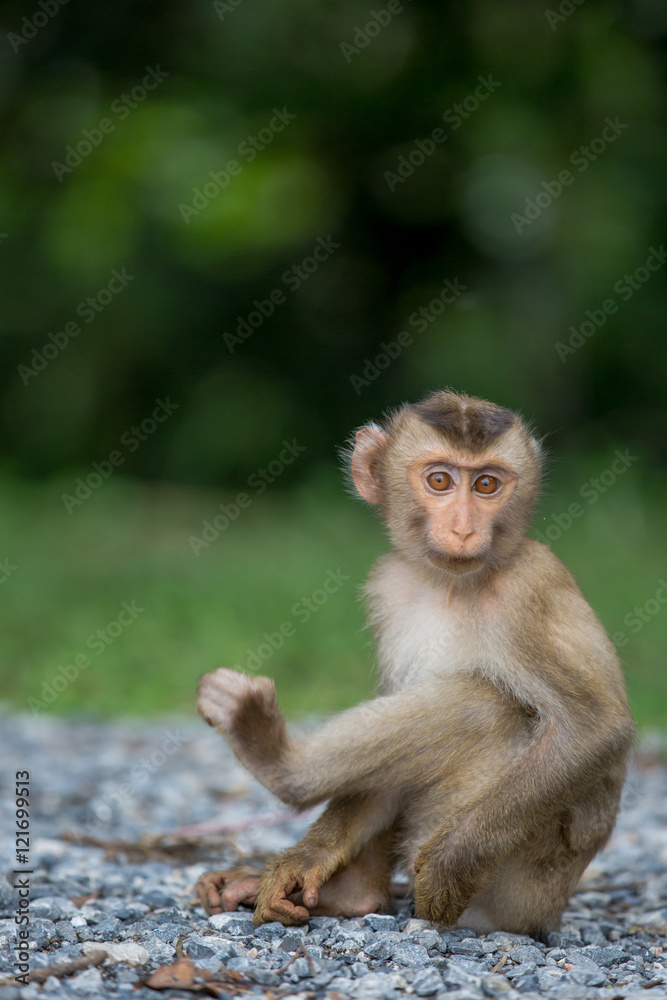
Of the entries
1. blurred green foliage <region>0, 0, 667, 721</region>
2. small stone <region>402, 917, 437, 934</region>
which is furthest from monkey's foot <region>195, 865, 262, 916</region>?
blurred green foliage <region>0, 0, 667, 721</region>

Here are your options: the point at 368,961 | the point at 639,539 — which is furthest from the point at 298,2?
the point at 368,961

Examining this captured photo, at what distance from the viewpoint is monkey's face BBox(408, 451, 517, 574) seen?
4039 mm

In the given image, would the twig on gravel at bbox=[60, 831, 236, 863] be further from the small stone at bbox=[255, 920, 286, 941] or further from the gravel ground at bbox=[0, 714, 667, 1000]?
the small stone at bbox=[255, 920, 286, 941]

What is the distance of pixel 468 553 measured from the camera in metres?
4.00

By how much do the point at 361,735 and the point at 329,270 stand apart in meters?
10.7

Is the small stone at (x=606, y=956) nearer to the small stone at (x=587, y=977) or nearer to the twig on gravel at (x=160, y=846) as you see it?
the small stone at (x=587, y=977)

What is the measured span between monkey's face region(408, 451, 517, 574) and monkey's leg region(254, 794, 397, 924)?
0.92 metres

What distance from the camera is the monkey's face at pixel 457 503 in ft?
13.3

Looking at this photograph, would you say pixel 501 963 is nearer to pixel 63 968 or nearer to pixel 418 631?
pixel 418 631

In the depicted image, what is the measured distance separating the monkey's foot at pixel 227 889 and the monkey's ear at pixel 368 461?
152 centimetres

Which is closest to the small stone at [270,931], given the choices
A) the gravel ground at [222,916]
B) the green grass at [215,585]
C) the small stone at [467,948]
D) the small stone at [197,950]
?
the gravel ground at [222,916]

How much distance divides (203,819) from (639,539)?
702cm

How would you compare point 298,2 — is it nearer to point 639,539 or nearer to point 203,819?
point 639,539

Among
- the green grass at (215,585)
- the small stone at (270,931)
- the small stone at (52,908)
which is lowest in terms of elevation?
the small stone at (270,931)
